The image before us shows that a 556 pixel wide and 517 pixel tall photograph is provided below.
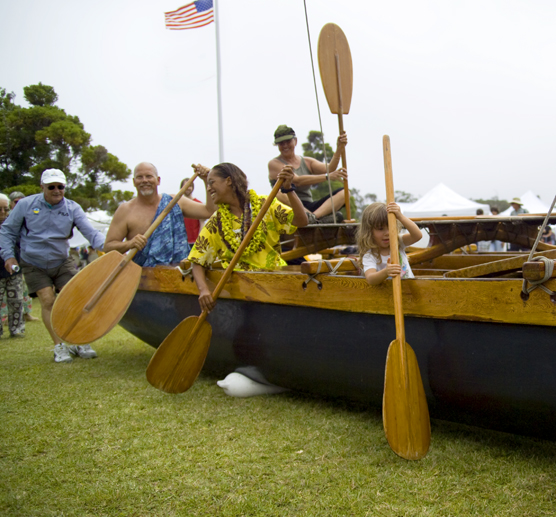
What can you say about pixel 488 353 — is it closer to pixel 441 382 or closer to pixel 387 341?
pixel 441 382

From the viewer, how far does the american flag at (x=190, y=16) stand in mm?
11523

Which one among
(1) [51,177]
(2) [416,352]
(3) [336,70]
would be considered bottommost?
(2) [416,352]

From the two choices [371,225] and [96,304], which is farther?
[96,304]

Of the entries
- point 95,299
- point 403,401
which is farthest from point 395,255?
point 95,299

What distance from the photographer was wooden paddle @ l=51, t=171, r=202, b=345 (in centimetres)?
314

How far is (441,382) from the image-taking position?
7.20 feet

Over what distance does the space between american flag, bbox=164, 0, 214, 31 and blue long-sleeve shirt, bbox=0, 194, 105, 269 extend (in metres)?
8.19

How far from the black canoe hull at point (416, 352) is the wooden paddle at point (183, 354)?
221 mm

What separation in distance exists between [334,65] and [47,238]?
2516 millimetres

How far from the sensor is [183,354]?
9.80ft

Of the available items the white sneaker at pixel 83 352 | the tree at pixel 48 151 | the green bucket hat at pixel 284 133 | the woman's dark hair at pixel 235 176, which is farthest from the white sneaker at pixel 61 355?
the tree at pixel 48 151

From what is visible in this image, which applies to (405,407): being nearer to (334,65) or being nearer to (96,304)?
(96,304)

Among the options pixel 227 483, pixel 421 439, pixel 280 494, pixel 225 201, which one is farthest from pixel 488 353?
pixel 225 201

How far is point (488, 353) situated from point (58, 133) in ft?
40.2
